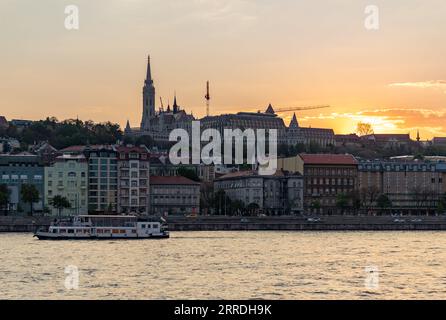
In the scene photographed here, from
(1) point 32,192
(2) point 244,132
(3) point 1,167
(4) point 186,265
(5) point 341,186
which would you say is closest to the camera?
(4) point 186,265

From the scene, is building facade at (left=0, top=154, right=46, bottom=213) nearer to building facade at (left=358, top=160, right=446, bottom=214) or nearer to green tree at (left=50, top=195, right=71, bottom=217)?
green tree at (left=50, top=195, right=71, bottom=217)

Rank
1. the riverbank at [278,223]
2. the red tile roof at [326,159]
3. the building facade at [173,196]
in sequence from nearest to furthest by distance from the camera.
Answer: the riverbank at [278,223] → the building facade at [173,196] → the red tile roof at [326,159]

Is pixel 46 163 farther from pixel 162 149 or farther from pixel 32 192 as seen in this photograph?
pixel 162 149

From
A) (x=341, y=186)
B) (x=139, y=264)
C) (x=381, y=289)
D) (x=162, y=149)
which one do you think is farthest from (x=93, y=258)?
(x=162, y=149)

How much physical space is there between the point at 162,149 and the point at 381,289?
483ft

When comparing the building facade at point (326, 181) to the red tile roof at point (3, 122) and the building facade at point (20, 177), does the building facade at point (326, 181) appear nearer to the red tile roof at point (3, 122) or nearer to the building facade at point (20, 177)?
the building facade at point (20, 177)

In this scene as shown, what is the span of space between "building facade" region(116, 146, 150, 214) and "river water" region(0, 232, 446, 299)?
4693 cm

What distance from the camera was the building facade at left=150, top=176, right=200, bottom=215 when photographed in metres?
114

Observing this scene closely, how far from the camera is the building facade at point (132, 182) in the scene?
110 metres

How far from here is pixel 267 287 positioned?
33031mm

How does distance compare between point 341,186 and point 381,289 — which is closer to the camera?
point 381,289

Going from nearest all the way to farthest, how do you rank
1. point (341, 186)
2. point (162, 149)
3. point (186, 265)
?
point (186, 265) → point (341, 186) → point (162, 149)

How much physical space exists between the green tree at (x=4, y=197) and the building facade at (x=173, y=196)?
18867 millimetres

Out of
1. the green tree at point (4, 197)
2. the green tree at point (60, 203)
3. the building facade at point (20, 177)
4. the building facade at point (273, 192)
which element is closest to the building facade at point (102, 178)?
the building facade at point (20, 177)
